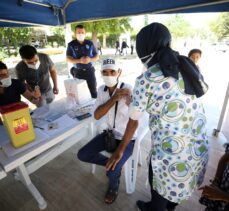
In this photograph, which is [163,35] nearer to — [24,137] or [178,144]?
[178,144]

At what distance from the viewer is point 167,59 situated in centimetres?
83

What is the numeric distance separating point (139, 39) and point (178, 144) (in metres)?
0.60

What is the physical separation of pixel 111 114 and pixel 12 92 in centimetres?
112

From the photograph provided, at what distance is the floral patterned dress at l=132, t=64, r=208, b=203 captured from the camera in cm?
85

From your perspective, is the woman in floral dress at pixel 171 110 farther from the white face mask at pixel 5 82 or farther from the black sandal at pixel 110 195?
the white face mask at pixel 5 82

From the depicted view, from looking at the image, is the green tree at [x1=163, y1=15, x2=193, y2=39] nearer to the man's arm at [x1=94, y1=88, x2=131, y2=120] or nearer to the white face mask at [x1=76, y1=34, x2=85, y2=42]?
the white face mask at [x1=76, y1=34, x2=85, y2=42]

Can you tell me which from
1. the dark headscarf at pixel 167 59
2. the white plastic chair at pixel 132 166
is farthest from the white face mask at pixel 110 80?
the dark headscarf at pixel 167 59

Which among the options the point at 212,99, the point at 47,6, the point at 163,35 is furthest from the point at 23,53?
the point at 212,99

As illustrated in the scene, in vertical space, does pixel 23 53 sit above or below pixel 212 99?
above

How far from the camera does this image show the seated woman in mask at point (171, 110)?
33.5 inches

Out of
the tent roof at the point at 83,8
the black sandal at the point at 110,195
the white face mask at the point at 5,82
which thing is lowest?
the black sandal at the point at 110,195

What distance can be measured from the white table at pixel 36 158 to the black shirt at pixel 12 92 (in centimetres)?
67

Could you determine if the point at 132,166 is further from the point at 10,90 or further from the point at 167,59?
the point at 10,90

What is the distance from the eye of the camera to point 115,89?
158cm
